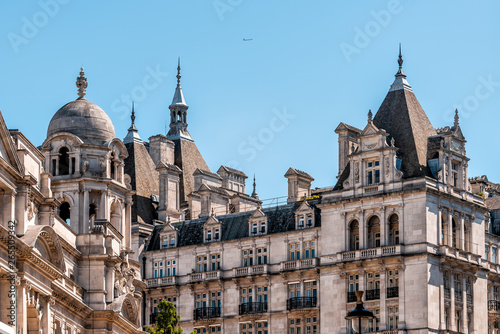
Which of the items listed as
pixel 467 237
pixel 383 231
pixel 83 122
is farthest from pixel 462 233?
pixel 83 122

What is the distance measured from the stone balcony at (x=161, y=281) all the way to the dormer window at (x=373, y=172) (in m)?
19.3

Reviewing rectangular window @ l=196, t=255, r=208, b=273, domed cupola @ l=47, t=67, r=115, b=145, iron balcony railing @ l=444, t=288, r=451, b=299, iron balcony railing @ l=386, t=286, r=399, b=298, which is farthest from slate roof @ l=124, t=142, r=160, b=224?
iron balcony railing @ l=444, t=288, r=451, b=299

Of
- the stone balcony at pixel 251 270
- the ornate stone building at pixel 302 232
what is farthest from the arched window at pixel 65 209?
the stone balcony at pixel 251 270

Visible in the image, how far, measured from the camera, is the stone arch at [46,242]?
7294 centimetres

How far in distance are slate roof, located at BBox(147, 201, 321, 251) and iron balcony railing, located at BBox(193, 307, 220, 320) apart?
5.91m

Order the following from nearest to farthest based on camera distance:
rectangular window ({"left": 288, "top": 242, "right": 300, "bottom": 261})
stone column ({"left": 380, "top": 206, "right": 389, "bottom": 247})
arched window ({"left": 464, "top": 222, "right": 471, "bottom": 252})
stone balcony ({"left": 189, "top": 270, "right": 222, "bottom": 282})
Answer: stone column ({"left": 380, "top": 206, "right": 389, "bottom": 247}) → arched window ({"left": 464, "top": 222, "right": 471, "bottom": 252}) → rectangular window ({"left": 288, "top": 242, "right": 300, "bottom": 261}) → stone balcony ({"left": 189, "top": 270, "right": 222, "bottom": 282})

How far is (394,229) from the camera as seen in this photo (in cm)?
11394

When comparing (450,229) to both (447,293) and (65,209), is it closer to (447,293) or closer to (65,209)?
(447,293)

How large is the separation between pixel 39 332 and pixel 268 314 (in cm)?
4392

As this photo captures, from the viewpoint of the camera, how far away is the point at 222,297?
121500 mm

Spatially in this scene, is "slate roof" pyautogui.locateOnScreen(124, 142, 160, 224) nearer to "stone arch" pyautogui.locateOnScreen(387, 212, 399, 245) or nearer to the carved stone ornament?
"stone arch" pyautogui.locateOnScreen(387, 212, 399, 245)

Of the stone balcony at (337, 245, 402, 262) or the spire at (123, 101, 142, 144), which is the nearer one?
the stone balcony at (337, 245, 402, 262)

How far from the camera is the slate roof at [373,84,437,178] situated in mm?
116000

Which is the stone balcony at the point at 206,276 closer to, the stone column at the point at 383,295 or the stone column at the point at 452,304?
the stone column at the point at 383,295
